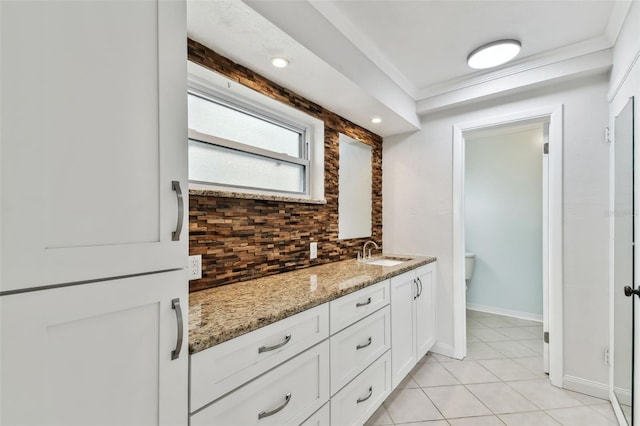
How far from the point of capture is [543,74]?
217cm

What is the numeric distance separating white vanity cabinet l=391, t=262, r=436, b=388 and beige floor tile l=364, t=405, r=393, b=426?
0.56 ft

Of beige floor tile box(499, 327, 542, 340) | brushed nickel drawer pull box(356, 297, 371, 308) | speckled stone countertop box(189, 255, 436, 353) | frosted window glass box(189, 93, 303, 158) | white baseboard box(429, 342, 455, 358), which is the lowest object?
beige floor tile box(499, 327, 542, 340)

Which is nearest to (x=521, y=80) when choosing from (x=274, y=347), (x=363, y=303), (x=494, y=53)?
(x=494, y=53)

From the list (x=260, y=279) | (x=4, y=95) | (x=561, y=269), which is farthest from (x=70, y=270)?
Result: (x=561, y=269)

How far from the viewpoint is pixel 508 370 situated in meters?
2.39

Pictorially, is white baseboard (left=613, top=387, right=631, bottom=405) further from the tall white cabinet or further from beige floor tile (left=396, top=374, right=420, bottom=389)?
the tall white cabinet

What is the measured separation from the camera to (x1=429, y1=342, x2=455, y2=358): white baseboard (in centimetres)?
266

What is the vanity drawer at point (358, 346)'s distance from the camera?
1.44 meters

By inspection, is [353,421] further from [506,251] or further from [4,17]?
[506,251]

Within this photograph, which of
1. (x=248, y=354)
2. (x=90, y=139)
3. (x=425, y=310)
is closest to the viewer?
(x=90, y=139)

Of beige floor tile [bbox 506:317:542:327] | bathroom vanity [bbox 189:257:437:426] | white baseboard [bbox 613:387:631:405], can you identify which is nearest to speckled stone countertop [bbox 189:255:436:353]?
bathroom vanity [bbox 189:257:437:426]

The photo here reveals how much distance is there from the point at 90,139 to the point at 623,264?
256 centimetres

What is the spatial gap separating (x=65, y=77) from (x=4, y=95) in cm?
11

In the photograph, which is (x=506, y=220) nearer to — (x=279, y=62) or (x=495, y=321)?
(x=495, y=321)
